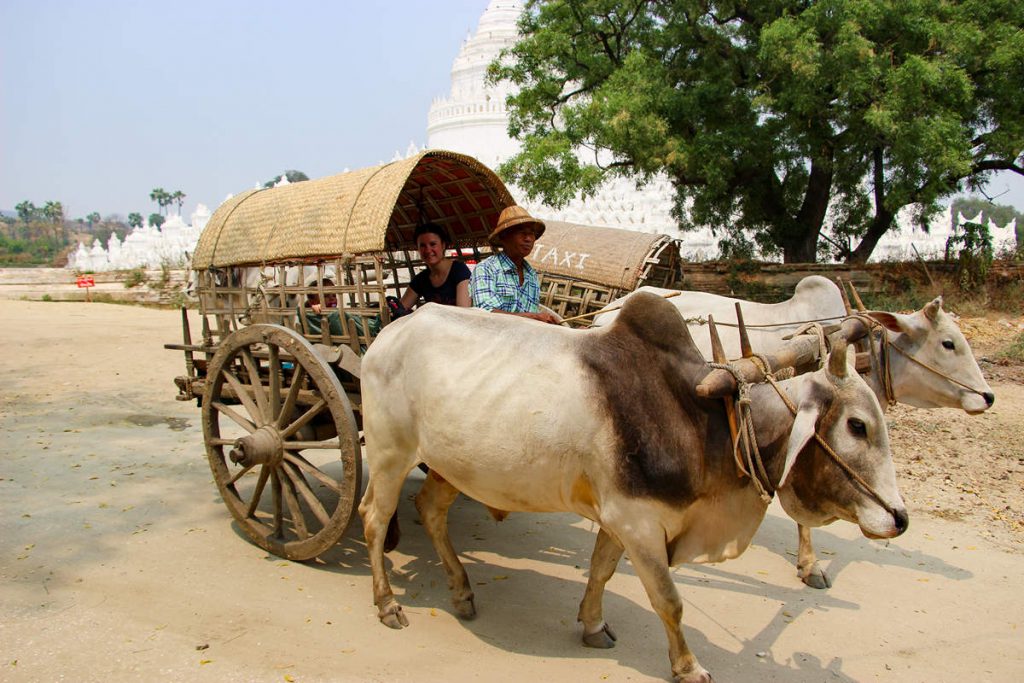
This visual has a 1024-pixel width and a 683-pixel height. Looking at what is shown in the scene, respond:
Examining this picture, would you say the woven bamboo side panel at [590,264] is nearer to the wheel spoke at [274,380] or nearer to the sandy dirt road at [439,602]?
the sandy dirt road at [439,602]

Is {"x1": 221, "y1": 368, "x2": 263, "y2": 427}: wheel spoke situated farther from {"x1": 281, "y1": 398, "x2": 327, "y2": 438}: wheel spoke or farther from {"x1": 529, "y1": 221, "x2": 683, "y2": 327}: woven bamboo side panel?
{"x1": 529, "y1": 221, "x2": 683, "y2": 327}: woven bamboo side panel

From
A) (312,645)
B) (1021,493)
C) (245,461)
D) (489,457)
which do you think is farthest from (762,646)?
(1021,493)

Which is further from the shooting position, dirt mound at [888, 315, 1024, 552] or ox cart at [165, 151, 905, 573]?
dirt mound at [888, 315, 1024, 552]

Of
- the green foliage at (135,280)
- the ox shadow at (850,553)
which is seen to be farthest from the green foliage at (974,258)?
the green foliage at (135,280)

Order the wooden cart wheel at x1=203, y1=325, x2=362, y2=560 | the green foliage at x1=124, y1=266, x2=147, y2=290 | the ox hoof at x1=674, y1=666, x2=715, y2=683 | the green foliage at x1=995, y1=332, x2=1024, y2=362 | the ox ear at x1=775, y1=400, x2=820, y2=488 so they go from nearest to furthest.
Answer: the ox ear at x1=775, y1=400, x2=820, y2=488, the ox hoof at x1=674, y1=666, x2=715, y2=683, the wooden cart wheel at x1=203, y1=325, x2=362, y2=560, the green foliage at x1=995, y1=332, x2=1024, y2=362, the green foliage at x1=124, y1=266, x2=147, y2=290

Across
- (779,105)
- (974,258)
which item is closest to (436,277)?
(779,105)

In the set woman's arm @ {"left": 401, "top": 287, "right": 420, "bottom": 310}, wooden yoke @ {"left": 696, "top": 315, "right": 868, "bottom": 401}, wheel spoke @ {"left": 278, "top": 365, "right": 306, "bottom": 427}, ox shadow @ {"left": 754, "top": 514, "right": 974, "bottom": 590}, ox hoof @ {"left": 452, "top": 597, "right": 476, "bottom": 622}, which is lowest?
ox shadow @ {"left": 754, "top": 514, "right": 974, "bottom": 590}

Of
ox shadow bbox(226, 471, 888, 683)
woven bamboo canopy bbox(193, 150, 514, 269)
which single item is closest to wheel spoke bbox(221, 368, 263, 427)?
woven bamboo canopy bbox(193, 150, 514, 269)

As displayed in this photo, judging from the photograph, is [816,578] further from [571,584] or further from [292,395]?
[292,395]

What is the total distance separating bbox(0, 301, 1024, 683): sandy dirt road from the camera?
10.5ft

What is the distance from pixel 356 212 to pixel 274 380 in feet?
3.49

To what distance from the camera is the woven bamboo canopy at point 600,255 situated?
267 inches

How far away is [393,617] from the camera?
3584 millimetres

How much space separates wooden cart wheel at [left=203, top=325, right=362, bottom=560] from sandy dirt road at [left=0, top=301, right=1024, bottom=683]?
23 cm
